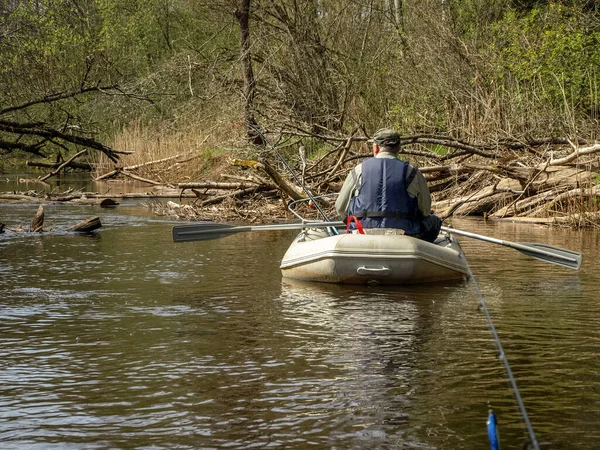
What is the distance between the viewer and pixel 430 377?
214 inches

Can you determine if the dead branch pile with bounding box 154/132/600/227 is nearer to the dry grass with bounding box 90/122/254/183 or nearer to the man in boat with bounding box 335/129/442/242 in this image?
the man in boat with bounding box 335/129/442/242

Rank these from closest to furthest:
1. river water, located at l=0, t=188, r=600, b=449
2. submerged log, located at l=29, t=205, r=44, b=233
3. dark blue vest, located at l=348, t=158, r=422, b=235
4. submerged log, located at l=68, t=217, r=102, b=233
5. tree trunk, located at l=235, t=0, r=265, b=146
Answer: river water, located at l=0, t=188, r=600, b=449 → dark blue vest, located at l=348, t=158, r=422, b=235 → submerged log, located at l=29, t=205, r=44, b=233 → submerged log, located at l=68, t=217, r=102, b=233 → tree trunk, located at l=235, t=0, r=265, b=146

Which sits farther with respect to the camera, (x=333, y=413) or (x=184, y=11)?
(x=184, y=11)

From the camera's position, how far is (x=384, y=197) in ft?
28.9

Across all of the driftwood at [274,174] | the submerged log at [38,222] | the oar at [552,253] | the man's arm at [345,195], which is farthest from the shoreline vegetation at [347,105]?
the oar at [552,253]

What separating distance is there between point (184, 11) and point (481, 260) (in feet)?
96.3

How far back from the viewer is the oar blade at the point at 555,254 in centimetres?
884

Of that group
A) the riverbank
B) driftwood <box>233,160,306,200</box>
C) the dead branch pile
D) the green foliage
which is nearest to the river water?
the riverbank

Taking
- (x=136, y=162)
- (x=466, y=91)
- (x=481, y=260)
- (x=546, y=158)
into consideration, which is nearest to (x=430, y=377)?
(x=481, y=260)

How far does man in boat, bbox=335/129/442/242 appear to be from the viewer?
8750mm

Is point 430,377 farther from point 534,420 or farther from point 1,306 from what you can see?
point 1,306

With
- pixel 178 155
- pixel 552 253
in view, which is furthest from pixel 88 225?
pixel 178 155

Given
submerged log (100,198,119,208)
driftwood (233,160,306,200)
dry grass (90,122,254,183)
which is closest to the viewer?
driftwood (233,160,306,200)

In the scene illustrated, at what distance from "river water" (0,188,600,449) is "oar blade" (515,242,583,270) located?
0.71ft
